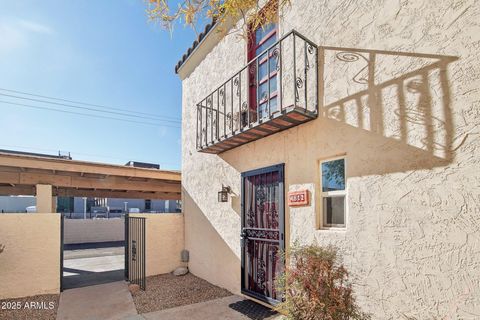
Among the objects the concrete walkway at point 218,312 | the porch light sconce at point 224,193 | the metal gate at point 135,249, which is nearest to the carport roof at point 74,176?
the metal gate at point 135,249

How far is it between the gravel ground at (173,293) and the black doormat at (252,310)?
0.72 m

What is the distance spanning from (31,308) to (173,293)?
2831mm

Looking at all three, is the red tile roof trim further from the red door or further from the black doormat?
the black doormat

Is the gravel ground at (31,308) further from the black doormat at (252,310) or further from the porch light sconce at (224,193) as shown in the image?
the porch light sconce at (224,193)

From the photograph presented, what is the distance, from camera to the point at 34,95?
2384cm

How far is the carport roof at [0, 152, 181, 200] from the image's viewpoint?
355 inches

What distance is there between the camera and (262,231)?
5531mm

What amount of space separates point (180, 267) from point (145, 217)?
6.15 ft

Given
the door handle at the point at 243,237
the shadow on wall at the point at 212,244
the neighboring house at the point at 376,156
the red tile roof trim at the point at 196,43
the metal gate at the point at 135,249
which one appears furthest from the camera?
the red tile roof trim at the point at 196,43

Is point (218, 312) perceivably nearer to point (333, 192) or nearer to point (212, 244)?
point (212, 244)

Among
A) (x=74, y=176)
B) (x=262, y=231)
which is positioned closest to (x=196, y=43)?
(x=262, y=231)

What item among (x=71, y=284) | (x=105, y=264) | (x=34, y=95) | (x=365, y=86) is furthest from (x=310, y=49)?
(x=34, y=95)

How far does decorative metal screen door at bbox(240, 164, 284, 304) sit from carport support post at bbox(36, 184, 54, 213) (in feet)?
23.7

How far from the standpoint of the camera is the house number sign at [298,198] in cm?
450
